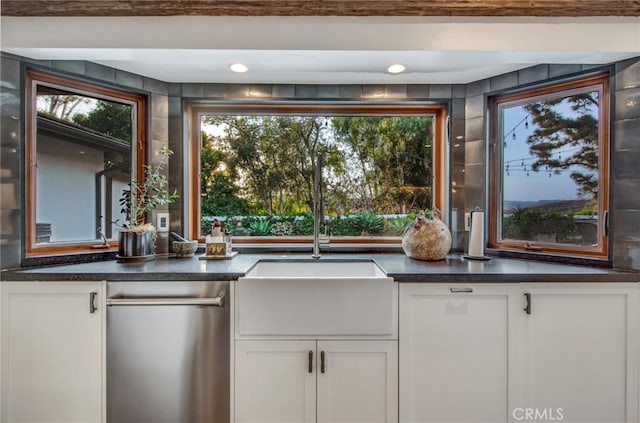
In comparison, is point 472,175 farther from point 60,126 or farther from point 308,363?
point 60,126

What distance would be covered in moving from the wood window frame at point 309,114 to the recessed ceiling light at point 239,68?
37 centimetres

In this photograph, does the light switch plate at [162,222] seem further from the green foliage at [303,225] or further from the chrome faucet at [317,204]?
the chrome faucet at [317,204]

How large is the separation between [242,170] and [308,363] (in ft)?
4.43

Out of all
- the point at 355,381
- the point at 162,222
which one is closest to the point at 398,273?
the point at 355,381

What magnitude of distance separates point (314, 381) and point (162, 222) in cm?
138

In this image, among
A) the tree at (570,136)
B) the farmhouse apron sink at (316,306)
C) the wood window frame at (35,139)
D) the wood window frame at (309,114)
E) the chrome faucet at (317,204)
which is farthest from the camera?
the wood window frame at (309,114)

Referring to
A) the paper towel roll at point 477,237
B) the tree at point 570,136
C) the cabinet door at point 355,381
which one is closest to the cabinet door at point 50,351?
the cabinet door at point 355,381

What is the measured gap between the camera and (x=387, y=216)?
2371 millimetres

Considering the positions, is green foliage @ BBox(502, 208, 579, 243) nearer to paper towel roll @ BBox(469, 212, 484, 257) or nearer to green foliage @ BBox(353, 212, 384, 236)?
paper towel roll @ BBox(469, 212, 484, 257)

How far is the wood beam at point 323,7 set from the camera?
1.56 m

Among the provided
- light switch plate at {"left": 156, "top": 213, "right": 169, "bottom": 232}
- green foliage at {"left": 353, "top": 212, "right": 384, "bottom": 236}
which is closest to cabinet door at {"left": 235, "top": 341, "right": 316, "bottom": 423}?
green foliage at {"left": 353, "top": 212, "right": 384, "bottom": 236}

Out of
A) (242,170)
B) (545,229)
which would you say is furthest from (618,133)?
(242,170)

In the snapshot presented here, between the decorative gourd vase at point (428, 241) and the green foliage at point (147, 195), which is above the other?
the green foliage at point (147, 195)

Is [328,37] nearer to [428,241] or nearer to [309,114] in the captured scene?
[309,114]
